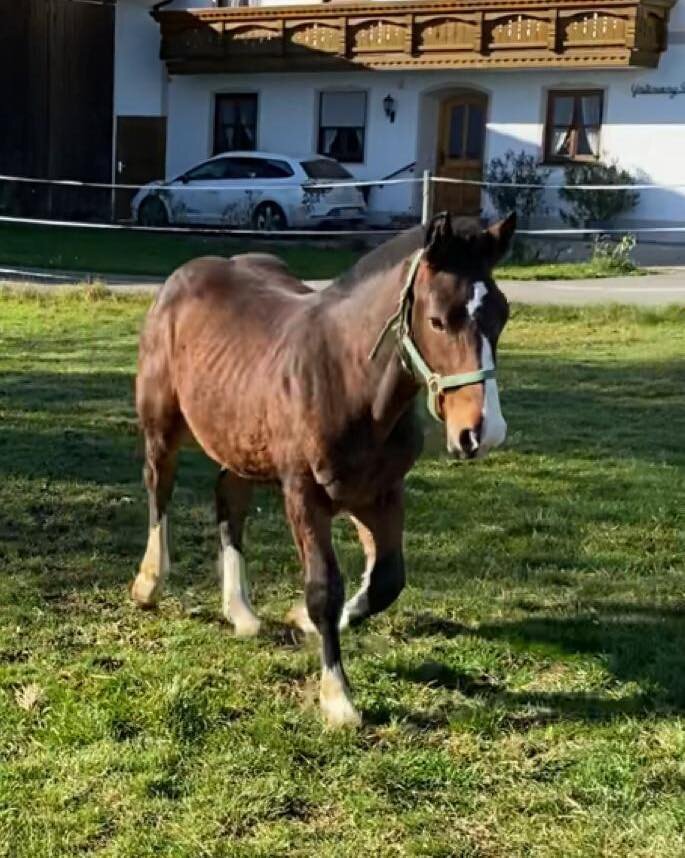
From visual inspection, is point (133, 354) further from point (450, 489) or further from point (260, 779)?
point (260, 779)

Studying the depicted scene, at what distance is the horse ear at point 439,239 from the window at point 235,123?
2720cm

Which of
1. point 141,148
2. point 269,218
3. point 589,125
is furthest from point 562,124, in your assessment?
point 141,148

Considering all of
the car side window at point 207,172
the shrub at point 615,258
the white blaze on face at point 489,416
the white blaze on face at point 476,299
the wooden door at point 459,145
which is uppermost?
the wooden door at point 459,145

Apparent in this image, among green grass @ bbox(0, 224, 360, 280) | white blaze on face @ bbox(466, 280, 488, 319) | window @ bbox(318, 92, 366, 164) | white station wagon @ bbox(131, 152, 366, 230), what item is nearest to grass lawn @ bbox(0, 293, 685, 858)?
white blaze on face @ bbox(466, 280, 488, 319)

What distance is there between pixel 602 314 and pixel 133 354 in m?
5.49

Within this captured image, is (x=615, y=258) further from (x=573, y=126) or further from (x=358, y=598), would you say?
(x=358, y=598)

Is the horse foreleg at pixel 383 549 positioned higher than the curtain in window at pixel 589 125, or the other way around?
the curtain in window at pixel 589 125

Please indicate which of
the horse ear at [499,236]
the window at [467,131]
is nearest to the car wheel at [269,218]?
the window at [467,131]

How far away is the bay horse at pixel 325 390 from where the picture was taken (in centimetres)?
365

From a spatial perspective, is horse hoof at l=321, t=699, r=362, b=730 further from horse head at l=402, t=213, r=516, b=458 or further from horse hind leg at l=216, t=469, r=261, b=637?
horse head at l=402, t=213, r=516, b=458

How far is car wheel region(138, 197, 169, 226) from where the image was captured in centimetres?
2678

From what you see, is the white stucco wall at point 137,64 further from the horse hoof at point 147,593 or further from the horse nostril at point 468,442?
the horse nostril at point 468,442

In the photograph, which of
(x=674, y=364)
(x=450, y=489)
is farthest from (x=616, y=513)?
(x=674, y=364)

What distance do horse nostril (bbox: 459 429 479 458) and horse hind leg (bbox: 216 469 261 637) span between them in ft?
5.46
